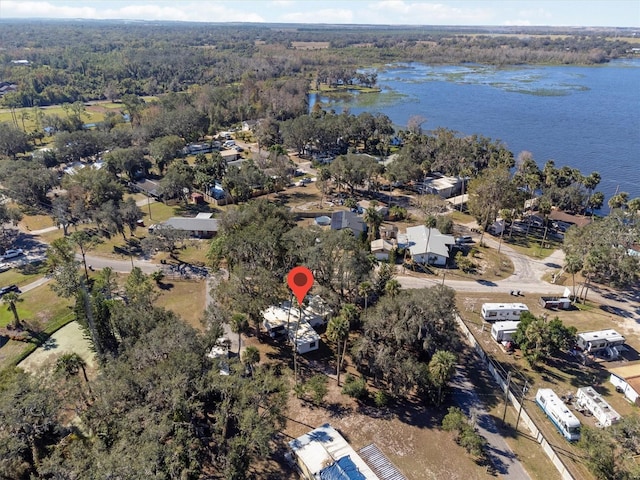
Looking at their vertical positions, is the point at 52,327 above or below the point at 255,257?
below

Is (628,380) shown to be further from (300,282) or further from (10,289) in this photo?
(10,289)

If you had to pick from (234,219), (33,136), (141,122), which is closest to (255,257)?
(234,219)

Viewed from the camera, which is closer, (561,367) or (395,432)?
(395,432)

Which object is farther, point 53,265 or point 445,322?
point 53,265

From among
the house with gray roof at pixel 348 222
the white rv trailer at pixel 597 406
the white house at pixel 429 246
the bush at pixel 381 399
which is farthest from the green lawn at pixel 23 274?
the white rv trailer at pixel 597 406

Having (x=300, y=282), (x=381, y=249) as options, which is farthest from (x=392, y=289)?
(x=381, y=249)

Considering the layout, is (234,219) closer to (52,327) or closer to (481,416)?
(52,327)
